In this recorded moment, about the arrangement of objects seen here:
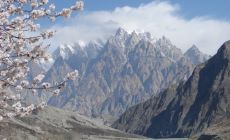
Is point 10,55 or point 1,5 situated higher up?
point 1,5

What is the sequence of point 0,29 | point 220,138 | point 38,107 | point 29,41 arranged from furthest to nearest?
point 220,138 < point 38,107 < point 29,41 < point 0,29

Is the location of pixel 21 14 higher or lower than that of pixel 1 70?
higher

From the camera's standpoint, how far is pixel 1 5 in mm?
14281

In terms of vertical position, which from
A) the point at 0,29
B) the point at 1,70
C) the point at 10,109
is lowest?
the point at 10,109

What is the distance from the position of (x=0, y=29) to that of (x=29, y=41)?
1.23 m

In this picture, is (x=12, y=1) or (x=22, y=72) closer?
(x=12, y=1)

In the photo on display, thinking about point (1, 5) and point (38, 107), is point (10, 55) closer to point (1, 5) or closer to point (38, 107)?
point (1, 5)

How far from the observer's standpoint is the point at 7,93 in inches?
617

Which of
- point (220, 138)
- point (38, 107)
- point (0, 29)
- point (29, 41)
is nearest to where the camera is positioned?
point (0, 29)

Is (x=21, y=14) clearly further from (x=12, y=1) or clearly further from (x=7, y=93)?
(x=7, y=93)

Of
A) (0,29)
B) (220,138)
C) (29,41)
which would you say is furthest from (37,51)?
(220,138)

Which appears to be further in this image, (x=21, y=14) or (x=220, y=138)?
(x=220, y=138)

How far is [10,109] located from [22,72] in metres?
1.12

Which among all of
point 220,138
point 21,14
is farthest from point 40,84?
point 220,138
